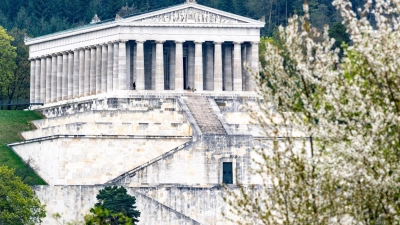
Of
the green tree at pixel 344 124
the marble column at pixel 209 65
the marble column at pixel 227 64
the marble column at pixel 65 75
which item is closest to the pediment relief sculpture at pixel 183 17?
the marble column at pixel 209 65

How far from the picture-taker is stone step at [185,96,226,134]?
83.1 meters

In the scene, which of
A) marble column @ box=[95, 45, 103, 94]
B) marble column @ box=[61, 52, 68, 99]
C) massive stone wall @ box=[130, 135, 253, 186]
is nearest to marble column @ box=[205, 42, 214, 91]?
marble column @ box=[95, 45, 103, 94]

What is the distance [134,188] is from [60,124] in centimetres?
1768

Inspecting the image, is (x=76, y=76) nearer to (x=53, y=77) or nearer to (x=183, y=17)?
(x=53, y=77)

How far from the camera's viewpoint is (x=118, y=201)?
69.2 m

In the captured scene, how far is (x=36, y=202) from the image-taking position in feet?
235

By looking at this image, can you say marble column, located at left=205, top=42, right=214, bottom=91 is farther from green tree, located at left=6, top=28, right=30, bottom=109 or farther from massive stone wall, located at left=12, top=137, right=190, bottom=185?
green tree, located at left=6, top=28, right=30, bottom=109

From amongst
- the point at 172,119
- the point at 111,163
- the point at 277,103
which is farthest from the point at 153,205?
the point at 277,103

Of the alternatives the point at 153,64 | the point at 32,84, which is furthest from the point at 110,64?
the point at 32,84

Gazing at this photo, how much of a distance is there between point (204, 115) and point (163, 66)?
1047 cm

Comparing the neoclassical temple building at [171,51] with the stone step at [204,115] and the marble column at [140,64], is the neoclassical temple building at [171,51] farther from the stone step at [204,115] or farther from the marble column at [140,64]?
the stone step at [204,115]

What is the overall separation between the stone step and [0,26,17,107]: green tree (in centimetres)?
2773

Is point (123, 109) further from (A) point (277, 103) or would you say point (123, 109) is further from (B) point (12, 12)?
(B) point (12, 12)

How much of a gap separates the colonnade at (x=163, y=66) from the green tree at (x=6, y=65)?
1377 centimetres
